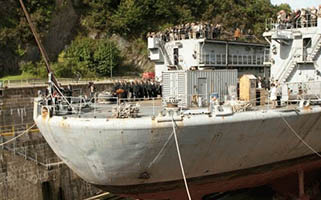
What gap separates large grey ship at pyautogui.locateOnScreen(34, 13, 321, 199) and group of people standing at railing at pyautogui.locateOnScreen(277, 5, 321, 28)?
0.90 metres

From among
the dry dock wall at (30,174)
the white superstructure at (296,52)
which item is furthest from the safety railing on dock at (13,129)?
the white superstructure at (296,52)

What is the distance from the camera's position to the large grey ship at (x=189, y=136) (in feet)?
34.1

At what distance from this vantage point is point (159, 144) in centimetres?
1048

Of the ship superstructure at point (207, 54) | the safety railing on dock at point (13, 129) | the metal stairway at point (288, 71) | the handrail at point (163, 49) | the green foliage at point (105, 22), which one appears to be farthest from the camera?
the green foliage at point (105, 22)

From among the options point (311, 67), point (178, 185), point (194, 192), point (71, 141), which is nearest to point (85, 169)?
point (71, 141)

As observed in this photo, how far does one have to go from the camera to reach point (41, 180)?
17078 mm

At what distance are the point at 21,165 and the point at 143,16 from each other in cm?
3424

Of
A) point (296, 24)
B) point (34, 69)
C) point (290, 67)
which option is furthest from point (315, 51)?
point (34, 69)

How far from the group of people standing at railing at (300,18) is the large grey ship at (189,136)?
0.90 meters

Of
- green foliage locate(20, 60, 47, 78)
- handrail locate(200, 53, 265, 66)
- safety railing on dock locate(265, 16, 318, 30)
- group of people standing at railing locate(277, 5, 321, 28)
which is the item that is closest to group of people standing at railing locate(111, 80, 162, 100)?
handrail locate(200, 53, 265, 66)

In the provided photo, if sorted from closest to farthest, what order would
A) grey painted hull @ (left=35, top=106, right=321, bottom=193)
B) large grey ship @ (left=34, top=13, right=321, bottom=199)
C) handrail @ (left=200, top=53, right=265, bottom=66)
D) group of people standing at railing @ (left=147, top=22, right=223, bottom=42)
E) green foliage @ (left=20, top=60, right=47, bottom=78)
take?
grey painted hull @ (left=35, top=106, right=321, bottom=193), large grey ship @ (left=34, top=13, right=321, bottom=199), handrail @ (left=200, top=53, right=265, bottom=66), group of people standing at railing @ (left=147, top=22, right=223, bottom=42), green foliage @ (left=20, top=60, right=47, bottom=78)

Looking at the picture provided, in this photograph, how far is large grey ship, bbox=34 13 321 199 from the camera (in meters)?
10.4

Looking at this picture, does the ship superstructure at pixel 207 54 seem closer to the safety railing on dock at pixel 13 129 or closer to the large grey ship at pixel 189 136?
the large grey ship at pixel 189 136

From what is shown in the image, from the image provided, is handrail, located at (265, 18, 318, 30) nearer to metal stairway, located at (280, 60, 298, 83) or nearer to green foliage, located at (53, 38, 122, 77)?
metal stairway, located at (280, 60, 298, 83)
